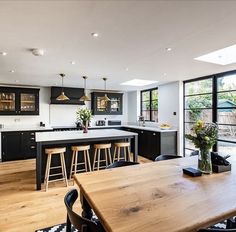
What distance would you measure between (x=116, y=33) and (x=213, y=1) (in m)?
1.04

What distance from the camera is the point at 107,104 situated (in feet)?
23.3

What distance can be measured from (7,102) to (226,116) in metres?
6.24

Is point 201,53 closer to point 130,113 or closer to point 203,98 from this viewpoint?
point 203,98

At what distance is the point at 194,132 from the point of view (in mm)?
1886

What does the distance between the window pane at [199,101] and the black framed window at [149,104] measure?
146 centimetres

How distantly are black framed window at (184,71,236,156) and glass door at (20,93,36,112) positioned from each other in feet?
16.2

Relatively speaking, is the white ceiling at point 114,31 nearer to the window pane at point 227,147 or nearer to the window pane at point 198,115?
the window pane at point 198,115

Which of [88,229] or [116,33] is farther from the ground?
[116,33]

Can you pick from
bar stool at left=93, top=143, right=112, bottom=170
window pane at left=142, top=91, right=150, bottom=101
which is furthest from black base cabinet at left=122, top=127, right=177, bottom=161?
window pane at left=142, top=91, right=150, bottom=101

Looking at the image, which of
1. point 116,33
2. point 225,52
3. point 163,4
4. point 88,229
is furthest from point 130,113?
point 88,229

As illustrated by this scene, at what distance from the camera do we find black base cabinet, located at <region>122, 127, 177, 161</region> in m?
5.18

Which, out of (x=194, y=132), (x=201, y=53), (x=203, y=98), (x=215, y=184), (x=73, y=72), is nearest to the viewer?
(x=215, y=184)

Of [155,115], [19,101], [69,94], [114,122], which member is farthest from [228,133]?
[19,101]

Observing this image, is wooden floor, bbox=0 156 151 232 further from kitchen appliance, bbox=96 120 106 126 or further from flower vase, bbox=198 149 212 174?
kitchen appliance, bbox=96 120 106 126
